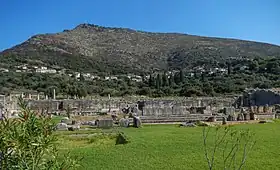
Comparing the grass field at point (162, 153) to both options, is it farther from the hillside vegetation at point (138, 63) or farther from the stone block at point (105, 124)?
the hillside vegetation at point (138, 63)

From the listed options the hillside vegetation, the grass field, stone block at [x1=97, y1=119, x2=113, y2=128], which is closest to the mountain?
the hillside vegetation

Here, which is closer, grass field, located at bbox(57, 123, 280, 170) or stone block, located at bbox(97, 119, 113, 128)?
grass field, located at bbox(57, 123, 280, 170)

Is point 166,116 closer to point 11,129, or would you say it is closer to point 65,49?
point 11,129

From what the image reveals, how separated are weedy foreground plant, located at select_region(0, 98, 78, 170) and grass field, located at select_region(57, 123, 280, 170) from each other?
4.07 metres

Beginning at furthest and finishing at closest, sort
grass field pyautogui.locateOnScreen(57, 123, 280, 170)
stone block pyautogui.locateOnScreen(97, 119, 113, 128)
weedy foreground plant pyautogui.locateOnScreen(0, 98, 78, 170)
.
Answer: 1. stone block pyautogui.locateOnScreen(97, 119, 113, 128)
2. grass field pyautogui.locateOnScreen(57, 123, 280, 170)
3. weedy foreground plant pyautogui.locateOnScreen(0, 98, 78, 170)

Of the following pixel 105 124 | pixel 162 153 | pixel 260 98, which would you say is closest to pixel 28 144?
pixel 162 153

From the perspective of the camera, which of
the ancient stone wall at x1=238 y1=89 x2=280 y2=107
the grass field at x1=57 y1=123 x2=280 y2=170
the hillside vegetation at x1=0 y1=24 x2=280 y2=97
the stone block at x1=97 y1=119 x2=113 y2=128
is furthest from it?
the hillside vegetation at x1=0 y1=24 x2=280 y2=97

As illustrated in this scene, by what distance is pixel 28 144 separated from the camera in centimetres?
514

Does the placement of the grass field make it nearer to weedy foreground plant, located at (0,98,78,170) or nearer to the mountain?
weedy foreground plant, located at (0,98,78,170)

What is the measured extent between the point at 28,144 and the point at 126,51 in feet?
349

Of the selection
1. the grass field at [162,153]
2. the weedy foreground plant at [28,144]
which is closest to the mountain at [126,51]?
the grass field at [162,153]

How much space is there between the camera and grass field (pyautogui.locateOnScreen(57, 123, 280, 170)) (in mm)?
11961

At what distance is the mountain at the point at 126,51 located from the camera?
329ft

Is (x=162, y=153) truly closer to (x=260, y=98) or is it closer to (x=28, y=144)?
(x=28, y=144)
